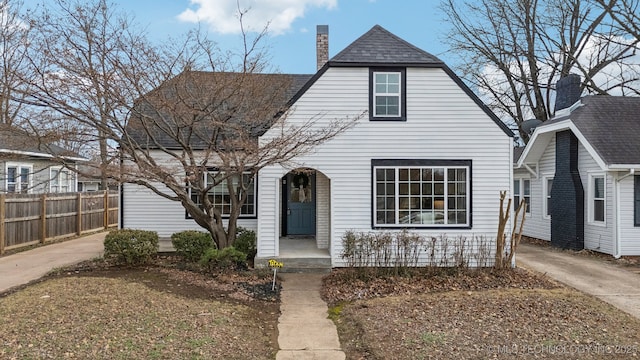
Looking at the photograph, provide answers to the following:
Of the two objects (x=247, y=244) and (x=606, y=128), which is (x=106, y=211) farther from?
(x=606, y=128)

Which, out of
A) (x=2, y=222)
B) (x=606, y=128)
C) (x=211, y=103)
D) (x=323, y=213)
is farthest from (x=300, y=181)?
(x=606, y=128)

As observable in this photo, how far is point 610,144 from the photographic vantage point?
12.4m

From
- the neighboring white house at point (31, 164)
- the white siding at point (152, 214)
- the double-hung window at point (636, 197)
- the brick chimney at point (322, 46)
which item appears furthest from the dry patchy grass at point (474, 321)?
the brick chimney at point (322, 46)

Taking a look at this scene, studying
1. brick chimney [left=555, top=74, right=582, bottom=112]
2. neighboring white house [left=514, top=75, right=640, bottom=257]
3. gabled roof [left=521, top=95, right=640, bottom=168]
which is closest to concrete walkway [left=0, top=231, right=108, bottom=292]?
neighboring white house [left=514, top=75, right=640, bottom=257]

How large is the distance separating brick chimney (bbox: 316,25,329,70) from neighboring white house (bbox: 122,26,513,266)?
14.4 feet

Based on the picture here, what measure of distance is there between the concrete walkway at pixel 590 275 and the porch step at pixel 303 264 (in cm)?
502

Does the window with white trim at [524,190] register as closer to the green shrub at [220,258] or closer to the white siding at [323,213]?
the white siding at [323,213]

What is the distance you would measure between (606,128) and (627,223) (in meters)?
2.86

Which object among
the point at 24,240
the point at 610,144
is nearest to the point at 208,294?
the point at 24,240

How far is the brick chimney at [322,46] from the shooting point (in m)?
14.7

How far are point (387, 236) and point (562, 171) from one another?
7885 millimetres

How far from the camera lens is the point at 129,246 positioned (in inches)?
381

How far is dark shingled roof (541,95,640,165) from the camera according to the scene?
12023 millimetres

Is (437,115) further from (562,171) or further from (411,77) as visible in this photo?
(562,171)
